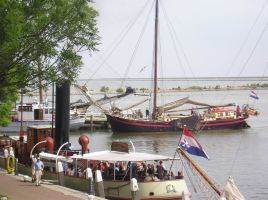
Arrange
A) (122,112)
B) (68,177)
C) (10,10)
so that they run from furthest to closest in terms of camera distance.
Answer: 1. (122,112)
2. (68,177)
3. (10,10)

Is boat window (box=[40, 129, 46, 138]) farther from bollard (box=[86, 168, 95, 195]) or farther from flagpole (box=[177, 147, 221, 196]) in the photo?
flagpole (box=[177, 147, 221, 196])

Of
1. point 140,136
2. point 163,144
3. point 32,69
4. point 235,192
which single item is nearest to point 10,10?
point 32,69

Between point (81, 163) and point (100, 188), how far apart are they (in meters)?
4.04

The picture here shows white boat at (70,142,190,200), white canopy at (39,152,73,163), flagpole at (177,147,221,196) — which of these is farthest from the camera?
white canopy at (39,152,73,163)

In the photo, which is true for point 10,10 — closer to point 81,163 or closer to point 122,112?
point 81,163

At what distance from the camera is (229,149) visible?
50.6 meters

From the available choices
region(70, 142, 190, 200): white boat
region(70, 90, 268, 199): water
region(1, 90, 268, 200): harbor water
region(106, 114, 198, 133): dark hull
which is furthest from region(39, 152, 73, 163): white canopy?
region(106, 114, 198, 133): dark hull

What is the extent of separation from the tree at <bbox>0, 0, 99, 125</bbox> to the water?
13.9 meters

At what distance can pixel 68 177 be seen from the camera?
26.2 meters

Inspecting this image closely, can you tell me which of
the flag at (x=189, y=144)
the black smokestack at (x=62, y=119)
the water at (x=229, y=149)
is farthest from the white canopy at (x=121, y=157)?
the water at (x=229, y=149)

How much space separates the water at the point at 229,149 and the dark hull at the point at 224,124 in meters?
1.11

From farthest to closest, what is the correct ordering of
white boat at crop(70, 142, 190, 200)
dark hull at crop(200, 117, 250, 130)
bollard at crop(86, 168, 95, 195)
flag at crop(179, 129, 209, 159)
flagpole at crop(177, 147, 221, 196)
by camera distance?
dark hull at crop(200, 117, 250, 130), flag at crop(179, 129, 209, 159), white boat at crop(70, 142, 190, 200), flagpole at crop(177, 147, 221, 196), bollard at crop(86, 168, 95, 195)

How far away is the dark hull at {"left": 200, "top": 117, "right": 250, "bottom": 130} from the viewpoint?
70912mm

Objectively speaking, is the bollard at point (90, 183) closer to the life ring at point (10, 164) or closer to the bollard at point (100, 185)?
the bollard at point (100, 185)
